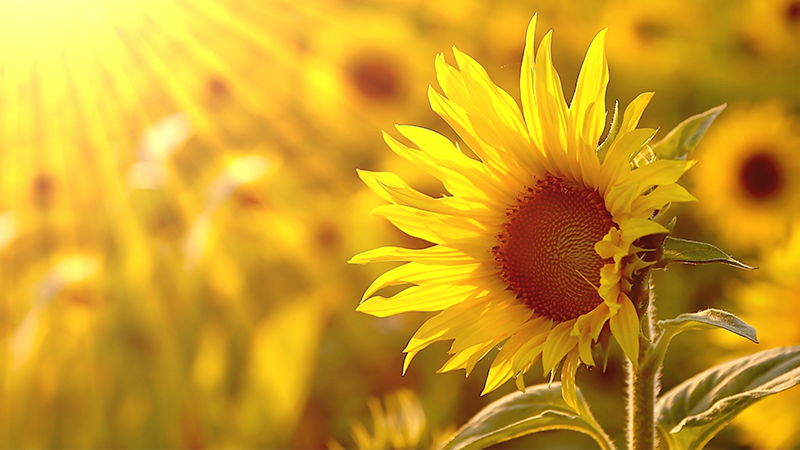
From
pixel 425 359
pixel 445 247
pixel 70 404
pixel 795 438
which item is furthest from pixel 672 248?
pixel 70 404

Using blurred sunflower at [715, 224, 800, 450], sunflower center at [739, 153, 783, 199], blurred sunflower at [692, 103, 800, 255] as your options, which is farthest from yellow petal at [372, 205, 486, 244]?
sunflower center at [739, 153, 783, 199]

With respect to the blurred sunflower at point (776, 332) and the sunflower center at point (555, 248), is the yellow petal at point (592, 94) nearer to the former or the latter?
the sunflower center at point (555, 248)

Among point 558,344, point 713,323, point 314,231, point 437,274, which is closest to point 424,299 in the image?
point 437,274

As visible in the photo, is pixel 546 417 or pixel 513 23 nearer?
pixel 546 417

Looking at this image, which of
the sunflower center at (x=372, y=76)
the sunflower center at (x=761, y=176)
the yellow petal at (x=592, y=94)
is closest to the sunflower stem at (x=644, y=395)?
the yellow petal at (x=592, y=94)

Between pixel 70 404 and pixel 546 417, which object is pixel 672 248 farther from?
pixel 70 404
